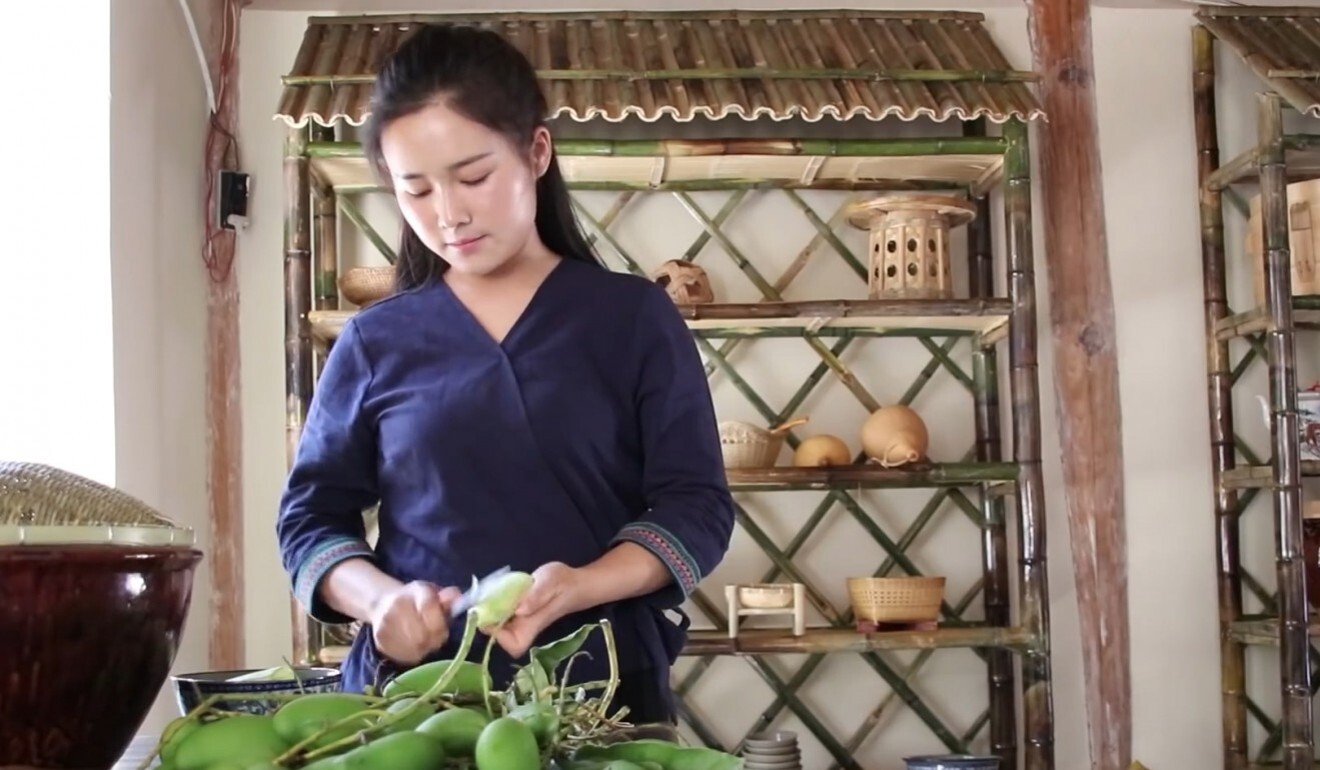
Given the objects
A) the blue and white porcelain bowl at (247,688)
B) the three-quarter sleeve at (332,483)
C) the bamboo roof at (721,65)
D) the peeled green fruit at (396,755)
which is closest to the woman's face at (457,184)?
the three-quarter sleeve at (332,483)

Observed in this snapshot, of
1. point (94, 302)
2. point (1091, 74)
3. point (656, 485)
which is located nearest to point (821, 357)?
point (1091, 74)

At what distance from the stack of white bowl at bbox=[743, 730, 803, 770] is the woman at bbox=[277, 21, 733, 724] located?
118 centimetres

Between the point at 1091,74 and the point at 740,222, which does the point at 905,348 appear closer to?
the point at 740,222

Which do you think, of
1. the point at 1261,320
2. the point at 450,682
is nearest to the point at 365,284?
the point at 1261,320

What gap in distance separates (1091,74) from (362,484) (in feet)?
6.28

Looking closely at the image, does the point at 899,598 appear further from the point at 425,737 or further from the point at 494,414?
the point at 425,737

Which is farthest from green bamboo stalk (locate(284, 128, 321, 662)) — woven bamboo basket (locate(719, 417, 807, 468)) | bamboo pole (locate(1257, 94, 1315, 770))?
bamboo pole (locate(1257, 94, 1315, 770))

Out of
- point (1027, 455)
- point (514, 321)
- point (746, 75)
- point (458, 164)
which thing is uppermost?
point (746, 75)

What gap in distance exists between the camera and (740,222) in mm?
2490

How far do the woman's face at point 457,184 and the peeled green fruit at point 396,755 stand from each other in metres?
0.60

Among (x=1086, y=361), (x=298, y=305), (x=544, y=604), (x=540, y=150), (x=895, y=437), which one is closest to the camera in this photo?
(x=544, y=604)

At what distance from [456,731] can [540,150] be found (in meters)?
0.68

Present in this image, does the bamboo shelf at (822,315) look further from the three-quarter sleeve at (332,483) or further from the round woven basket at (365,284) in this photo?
the three-quarter sleeve at (332,483)

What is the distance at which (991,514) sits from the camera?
2434 millimetres
